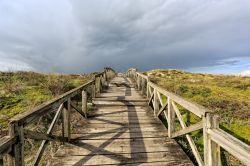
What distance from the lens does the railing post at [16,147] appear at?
3.12m

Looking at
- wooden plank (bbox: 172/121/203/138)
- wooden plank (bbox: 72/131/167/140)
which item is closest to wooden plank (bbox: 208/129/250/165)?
wooden plank (bbox: 172/121/203/138)

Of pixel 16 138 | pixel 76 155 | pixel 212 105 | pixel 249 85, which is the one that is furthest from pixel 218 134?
pixel 249 85

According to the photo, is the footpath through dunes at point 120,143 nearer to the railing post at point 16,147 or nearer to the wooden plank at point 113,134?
the wooden plank at point 113,134

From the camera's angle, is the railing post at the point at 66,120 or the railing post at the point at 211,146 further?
the railing post at the point at 66,120

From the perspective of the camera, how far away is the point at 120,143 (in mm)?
6258

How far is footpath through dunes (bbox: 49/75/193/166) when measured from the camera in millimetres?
5289

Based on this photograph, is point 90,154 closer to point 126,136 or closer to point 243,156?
point 126,136

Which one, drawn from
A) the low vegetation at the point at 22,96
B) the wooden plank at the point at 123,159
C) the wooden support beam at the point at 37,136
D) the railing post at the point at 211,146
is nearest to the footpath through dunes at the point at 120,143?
the wooden plank at the point at 123,159

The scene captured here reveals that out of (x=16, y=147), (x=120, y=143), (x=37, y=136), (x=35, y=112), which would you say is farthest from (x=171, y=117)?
(x=16, y=147)

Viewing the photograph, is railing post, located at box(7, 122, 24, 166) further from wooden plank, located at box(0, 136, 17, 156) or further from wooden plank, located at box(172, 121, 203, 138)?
wooden plank, located at box(172, 121, 203, 138)

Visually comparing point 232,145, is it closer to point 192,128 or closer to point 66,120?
point 192,128

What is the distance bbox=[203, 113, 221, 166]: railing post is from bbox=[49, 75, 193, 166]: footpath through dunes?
1570 millimetres

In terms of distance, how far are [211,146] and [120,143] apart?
2997 mm

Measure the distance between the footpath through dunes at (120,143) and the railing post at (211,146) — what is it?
157 cm
